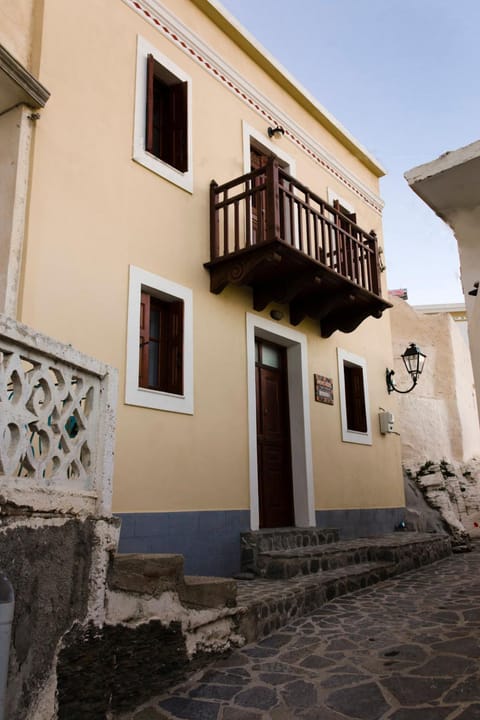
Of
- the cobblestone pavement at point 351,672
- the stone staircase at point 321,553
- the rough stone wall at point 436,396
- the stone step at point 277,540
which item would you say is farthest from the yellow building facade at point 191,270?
the rough stone wall at point 436,396

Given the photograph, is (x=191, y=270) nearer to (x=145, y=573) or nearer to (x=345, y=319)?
(x=345, y=319)

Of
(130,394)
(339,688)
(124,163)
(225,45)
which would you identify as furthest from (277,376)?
(339,688)

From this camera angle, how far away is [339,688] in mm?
3711

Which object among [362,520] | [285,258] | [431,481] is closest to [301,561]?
[362,520]

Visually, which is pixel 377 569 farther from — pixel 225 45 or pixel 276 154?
pixel 225 45

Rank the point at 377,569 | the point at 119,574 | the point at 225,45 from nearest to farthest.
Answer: the point at 119,574, the point at 377,569, the point at 225,45

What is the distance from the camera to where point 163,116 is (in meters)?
7.80

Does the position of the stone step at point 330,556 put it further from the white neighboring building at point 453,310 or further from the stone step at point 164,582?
the white neighboring building at point 453,310

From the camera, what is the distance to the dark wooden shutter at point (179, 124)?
24.9 ft

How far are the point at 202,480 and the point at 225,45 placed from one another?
6.29 metres

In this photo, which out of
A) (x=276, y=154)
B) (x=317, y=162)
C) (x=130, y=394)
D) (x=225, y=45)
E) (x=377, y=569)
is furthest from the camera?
(x=317, y=162)

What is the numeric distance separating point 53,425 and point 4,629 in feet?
3.36

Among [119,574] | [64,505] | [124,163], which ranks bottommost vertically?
[119,574]

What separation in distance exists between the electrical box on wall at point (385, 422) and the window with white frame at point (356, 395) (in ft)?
1.34
